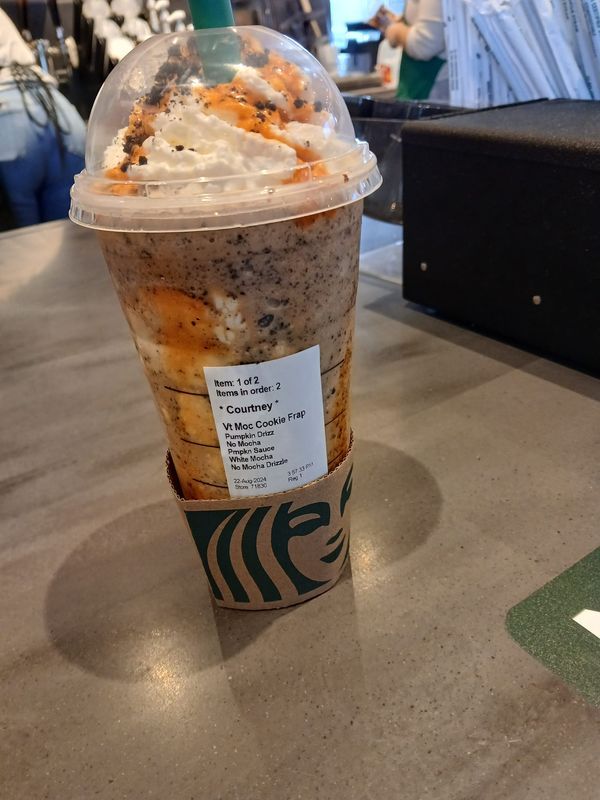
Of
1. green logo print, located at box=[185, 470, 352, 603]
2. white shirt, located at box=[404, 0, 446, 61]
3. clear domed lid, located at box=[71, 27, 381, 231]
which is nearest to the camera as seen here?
clear domed lid, located at box=[71, 27, 381, 231]

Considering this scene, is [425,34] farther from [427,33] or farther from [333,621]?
[333,621]

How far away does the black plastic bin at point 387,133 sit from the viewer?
128 cm

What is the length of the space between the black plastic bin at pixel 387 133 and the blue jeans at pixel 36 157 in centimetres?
126

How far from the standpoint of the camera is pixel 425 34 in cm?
153

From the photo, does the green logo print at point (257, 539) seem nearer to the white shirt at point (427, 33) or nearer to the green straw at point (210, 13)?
the green straw at point (210, 13)

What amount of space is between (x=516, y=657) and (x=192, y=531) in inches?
11.4

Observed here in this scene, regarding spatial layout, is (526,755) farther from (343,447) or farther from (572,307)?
(572,307)

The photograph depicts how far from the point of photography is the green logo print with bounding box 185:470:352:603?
1.69ft

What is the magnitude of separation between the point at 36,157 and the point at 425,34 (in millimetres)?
1524

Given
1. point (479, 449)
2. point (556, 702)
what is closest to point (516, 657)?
point (556, 702)

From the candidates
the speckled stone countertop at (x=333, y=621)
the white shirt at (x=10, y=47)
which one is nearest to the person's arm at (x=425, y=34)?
the speckled stone countertop at (x=333, y=621)

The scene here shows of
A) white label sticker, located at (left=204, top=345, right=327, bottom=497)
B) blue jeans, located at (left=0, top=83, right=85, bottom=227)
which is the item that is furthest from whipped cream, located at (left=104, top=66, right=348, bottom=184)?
blue jeans, located at (left=0, top=83, right=85, bottom=227)

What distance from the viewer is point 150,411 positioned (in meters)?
0.89

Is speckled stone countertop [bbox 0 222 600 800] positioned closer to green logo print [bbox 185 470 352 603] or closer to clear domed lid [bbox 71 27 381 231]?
green logo print [bbox 185 470 352 603]
